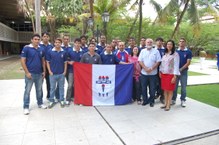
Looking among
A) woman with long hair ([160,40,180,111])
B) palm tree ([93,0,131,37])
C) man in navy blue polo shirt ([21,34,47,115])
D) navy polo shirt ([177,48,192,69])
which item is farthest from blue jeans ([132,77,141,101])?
palm tree ([93,0,131,37])

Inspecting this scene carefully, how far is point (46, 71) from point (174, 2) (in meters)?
11.9

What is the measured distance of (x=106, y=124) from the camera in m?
4.76

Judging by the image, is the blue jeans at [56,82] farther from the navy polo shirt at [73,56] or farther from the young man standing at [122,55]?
the young man standing at [122,55]

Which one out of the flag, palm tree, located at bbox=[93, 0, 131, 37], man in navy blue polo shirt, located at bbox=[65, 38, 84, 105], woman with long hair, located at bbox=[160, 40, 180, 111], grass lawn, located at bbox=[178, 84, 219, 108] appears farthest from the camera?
palm tree, located at bbox=[93, 0, 131, 37]

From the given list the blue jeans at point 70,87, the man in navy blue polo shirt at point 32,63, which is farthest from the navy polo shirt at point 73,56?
the man in navy blue polo shirt at point 32,63

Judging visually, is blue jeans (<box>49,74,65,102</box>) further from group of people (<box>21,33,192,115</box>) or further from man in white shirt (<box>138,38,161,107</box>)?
man in white shirt (<box>138,38,161,107</box>)

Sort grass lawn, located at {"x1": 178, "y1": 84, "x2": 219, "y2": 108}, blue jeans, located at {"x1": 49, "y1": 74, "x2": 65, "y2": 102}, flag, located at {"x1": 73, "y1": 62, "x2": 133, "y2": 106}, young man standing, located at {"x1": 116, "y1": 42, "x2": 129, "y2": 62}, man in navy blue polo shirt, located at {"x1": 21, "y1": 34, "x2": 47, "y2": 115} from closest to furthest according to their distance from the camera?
man in navy blue polo shirt, located at {"x1": 21, "y1": 34, "x2": 47, "y2": 115}
blue jeans, located at {"x1": 49, "y1": 74, "x2": 65, "y2": 102}
flag, located at {"x1": 73, "y1": 62, "x2": 133, "y2": 106}
young man standing, located at {"x1": 116, "y1": 42, "x2": 129, "y2": 62}
grass lawn, located at {"x1": 178, "y1": 84, "x2": 219, "y2": 108}

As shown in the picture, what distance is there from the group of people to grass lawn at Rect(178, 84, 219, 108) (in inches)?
46.6

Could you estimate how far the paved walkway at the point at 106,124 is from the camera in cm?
403

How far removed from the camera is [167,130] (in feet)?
14.7

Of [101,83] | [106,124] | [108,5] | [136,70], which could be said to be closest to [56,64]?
[101,83]

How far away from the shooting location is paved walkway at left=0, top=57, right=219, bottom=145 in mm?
4031

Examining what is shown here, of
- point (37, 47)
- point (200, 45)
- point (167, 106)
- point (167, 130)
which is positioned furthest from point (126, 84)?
point (200, 45)

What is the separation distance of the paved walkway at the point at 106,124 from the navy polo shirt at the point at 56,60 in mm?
1038
